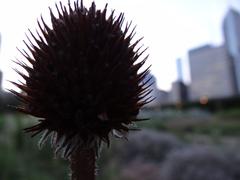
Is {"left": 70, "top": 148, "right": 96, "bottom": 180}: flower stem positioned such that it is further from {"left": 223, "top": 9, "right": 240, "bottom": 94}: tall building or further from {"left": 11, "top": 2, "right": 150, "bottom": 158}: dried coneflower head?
{"left": 223, "top": 9, "right": 240, "bottom": 94}: tall building

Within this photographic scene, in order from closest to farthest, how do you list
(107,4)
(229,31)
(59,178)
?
(107,4) < (59,178) < (229,31)

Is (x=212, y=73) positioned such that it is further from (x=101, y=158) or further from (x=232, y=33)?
(x=101, y=158)

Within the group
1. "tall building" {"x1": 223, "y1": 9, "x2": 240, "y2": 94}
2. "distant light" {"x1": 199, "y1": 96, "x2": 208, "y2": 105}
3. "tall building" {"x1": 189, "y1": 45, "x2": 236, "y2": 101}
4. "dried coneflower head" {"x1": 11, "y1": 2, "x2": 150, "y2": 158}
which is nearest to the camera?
"dried coneflower head" {"x1": 11, "y1": 2, "x2": 150, "y2": 158}

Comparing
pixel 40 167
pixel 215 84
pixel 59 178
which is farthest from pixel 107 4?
pixel 215 84

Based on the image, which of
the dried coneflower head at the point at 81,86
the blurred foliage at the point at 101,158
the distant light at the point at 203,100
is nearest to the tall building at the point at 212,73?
the distant light at the point at 203,100

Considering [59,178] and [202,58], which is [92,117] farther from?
[202,58]

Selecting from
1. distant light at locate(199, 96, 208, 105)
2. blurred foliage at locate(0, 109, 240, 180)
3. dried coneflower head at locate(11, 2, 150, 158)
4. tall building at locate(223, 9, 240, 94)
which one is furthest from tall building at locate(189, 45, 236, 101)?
dried coneflower head at locate(11, 2, 150, 158)
